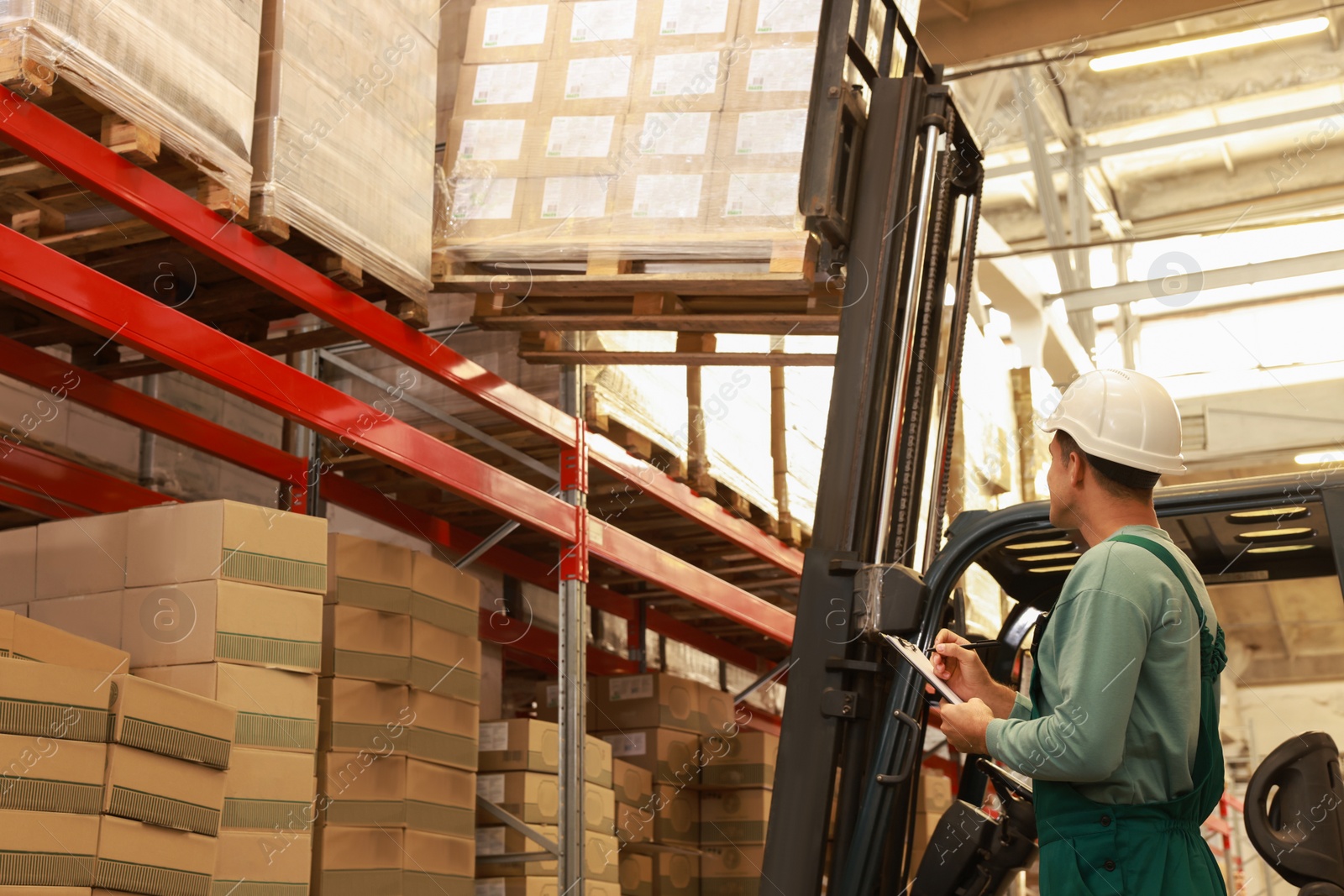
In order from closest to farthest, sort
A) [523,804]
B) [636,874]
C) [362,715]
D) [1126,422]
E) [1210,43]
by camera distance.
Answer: [1126,422] < [362,715] < [523,804] < [636,874] < [1210,43]

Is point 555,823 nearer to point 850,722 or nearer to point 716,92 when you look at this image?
point 716,92

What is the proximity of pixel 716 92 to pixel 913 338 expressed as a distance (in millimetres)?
2553

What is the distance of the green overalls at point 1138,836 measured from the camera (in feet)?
7.56

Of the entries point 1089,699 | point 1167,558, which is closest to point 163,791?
point 1089,699

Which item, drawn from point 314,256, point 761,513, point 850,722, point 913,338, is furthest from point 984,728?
point 761,513

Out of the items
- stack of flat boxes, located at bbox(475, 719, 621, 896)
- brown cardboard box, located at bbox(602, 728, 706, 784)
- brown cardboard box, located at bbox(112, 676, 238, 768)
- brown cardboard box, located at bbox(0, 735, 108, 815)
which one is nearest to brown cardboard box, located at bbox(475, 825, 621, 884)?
stack of flat boxes, located at bbox(475, 719, 621, 896)

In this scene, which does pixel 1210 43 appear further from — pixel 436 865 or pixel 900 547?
pixel 900 547

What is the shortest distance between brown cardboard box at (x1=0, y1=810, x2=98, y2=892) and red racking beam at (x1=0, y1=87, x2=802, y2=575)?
1885mm

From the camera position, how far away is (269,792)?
4.79m

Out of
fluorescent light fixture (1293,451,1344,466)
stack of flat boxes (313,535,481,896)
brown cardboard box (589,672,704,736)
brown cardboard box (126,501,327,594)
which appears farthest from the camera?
fluorescent light fixture (1293,451,1344,466)

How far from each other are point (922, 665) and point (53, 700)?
8.20 feet

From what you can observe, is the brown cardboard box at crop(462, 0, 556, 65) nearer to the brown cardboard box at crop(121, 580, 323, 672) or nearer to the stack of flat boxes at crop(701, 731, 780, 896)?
the brown cardboard box at crop(121, 580, 323, 672)

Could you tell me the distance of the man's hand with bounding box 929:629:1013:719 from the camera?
2678 mm

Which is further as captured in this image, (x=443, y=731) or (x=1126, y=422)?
(x=443, y=731)
